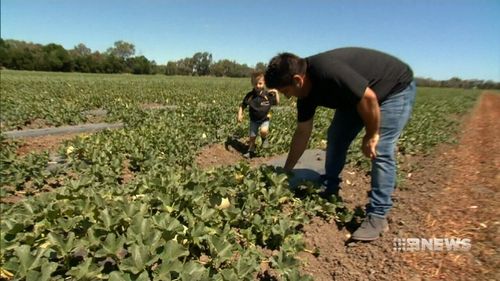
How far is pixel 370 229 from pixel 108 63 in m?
87.0

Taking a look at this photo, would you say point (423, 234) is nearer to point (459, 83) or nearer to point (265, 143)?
point (265, 143)

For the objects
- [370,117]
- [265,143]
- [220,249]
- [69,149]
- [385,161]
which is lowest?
[265,143]

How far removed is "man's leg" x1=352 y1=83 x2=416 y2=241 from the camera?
3.28 meters

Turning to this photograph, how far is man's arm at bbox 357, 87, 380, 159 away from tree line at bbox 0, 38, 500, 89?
4184 centimetres

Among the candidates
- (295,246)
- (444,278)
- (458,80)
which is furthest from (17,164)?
(458,80)

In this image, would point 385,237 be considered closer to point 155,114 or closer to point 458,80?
point 155,114

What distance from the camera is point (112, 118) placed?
10.8m

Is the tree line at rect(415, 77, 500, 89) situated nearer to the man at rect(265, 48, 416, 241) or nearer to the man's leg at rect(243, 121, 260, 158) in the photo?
the man's leg at rect(243, 121, 260, 158)

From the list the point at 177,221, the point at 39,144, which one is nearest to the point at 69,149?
the point at 39,144

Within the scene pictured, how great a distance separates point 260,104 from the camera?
7.23m

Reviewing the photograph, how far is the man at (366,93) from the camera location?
292 cm

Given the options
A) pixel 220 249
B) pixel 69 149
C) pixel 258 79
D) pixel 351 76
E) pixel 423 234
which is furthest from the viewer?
pixel 258 79

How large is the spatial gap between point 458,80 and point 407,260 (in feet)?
444

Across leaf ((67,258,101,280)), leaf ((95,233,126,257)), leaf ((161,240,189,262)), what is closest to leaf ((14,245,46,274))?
leaf ((67,258,101,280))
